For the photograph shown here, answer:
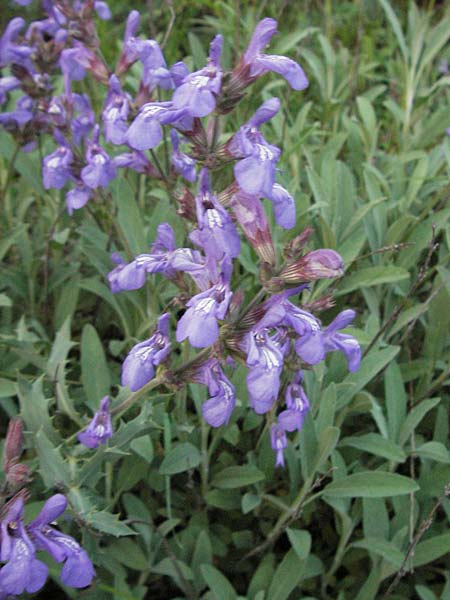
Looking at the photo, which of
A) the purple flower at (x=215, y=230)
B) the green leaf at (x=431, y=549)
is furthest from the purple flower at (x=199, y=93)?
the green leaf at (x=431, y=549)

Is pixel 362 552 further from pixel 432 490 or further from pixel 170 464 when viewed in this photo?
pixel 170 464

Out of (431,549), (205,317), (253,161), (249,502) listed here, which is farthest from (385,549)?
(253,161)

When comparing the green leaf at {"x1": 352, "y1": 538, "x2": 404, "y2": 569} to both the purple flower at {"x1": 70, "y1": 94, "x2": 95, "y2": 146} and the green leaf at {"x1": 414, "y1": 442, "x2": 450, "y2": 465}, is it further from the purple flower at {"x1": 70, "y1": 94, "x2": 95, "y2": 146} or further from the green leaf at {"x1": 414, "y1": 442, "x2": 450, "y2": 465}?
the purple flower at {"x1": 70, "y1": 94, "x2": 95, "y2": 146}

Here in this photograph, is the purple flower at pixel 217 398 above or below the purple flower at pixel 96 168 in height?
below

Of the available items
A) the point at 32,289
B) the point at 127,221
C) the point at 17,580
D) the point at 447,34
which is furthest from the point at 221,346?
the point at 447,34

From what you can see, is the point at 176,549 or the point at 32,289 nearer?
the point at 176,549

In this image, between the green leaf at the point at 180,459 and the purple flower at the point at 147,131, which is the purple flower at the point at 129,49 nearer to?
the purple flower at the point at 147,131
